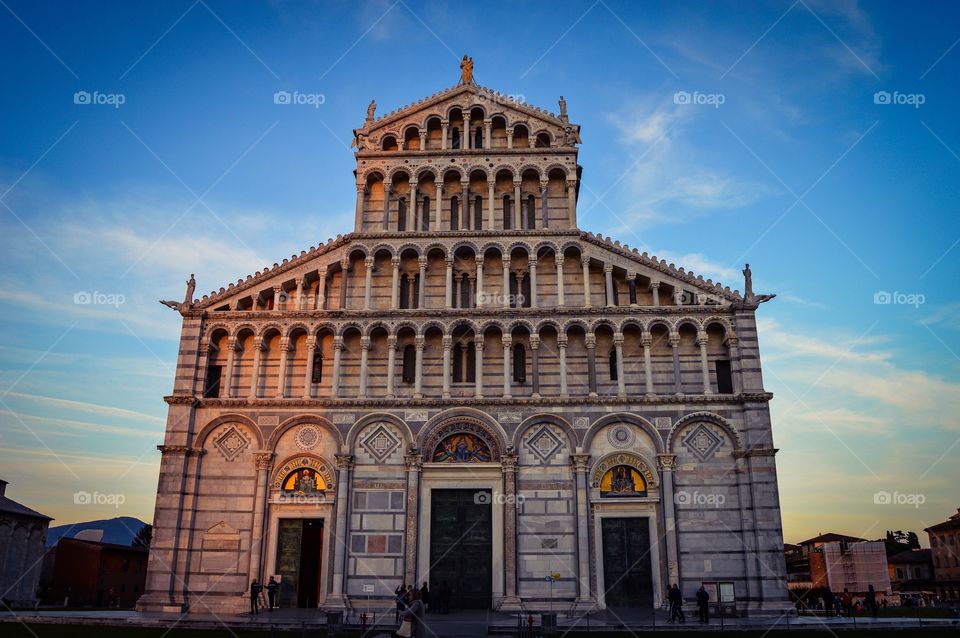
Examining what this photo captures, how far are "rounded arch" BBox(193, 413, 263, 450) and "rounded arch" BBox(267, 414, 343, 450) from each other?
509mm

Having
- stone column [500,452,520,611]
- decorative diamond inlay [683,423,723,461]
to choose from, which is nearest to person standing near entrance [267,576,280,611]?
stone column [500,452,520,611]

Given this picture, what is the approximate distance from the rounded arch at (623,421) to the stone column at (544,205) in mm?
8937

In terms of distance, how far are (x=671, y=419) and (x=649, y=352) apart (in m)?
2.86

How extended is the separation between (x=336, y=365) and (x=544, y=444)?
9.06 metres

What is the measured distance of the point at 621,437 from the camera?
3031 centimetres

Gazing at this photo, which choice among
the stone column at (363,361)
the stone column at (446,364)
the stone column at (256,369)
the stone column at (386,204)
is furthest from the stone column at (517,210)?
the stone column at (256,369)

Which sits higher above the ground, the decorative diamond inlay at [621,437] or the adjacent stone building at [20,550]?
the decorative diamond inlay at [621,437]

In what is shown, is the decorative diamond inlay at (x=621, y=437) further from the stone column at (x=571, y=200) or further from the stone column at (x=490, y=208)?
the stone column at (x=490, y=208)

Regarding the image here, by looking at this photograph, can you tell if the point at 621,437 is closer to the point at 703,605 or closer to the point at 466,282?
the point at 703,605

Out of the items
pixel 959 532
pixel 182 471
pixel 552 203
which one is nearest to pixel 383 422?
pixel 182 471

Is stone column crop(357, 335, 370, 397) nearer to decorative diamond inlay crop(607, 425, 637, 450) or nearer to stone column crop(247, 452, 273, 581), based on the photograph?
stone column crop(247, 452, 273, 581)

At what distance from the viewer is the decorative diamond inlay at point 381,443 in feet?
100

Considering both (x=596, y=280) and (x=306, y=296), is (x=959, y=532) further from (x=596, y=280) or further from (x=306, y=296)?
(x=306, y=296)

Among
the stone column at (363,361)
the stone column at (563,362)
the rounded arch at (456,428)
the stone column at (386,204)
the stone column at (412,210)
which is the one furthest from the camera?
the stone column at (386,204)
